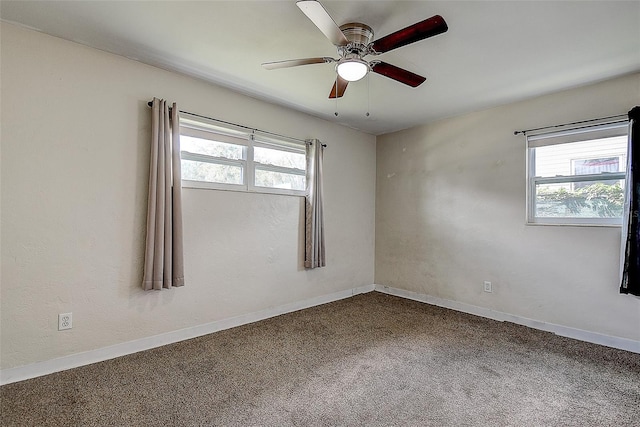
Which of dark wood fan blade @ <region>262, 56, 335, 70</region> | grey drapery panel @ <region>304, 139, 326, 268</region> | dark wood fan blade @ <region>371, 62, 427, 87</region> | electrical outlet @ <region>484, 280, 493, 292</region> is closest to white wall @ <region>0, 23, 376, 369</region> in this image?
grey drapery panel @ <region>304, 139, 326, 268</region>

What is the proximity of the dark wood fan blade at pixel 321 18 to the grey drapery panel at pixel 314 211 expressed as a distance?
2.09m

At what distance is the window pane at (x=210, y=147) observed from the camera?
9.89 ft

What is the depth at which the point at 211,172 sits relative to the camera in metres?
3.17

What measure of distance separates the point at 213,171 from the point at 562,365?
3554mm

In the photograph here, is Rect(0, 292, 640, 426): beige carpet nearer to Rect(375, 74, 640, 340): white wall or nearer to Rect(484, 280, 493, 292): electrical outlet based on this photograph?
Rect(375, 74, 640, 340): white wall

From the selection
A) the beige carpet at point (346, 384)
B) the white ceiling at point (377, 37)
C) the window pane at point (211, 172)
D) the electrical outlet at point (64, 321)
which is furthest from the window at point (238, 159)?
the beige carpet at point (346, 384)

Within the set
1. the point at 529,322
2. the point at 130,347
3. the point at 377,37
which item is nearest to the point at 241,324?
the point at 130,347

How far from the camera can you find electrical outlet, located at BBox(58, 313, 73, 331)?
2344mm

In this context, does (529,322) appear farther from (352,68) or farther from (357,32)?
(357,32)

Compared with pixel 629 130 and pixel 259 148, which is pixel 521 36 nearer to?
pixel 629 130

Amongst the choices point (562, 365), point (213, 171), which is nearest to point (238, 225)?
point (213, 171)

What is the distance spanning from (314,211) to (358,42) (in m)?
2.15

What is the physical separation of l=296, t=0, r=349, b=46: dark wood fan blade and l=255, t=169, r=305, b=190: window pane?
76.5 inches

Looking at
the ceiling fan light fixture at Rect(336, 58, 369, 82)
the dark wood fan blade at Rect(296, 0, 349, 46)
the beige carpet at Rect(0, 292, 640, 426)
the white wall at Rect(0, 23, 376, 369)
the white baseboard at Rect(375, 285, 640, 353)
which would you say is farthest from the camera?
the white baseboard at Rect(375, 285, 640, 353)
